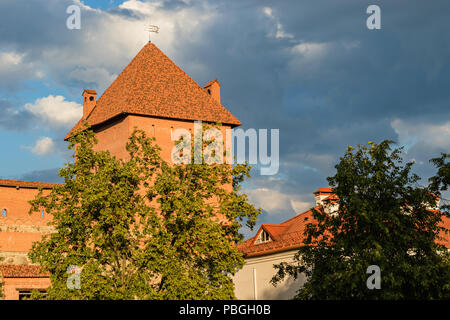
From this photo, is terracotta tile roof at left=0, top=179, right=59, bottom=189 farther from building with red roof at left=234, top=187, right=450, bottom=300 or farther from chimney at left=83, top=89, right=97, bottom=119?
building with red roof at left=234, top=187, right=450, bottom=300

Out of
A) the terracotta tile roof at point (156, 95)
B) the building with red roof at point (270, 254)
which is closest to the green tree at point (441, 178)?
the building with red roof at point (270, 254)

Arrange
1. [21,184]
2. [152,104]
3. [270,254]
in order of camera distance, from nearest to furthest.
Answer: [270,254] → [21,184] → [152,104]

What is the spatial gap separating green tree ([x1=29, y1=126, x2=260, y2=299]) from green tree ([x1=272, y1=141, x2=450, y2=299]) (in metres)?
3.47

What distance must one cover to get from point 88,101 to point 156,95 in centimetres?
656

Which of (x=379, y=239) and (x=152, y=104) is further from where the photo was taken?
(x=152, y=104)

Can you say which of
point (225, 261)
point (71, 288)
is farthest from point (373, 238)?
point (71, 288)

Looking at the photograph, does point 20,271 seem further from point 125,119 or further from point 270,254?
point 270,254

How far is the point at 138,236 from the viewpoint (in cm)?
2056

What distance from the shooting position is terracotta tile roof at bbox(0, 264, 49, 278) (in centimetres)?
3312

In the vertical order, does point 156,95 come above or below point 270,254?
above

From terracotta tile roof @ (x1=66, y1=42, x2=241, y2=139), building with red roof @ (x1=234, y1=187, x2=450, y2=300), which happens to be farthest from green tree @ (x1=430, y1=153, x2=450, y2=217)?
terracotta tile roof @ (x1=66, y1=42, x2=241, y2=139)

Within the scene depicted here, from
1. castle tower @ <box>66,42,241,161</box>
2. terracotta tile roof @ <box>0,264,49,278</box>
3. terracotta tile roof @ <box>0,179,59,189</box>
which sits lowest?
terracotta tile roof @ <box>0,264,49,278</box>

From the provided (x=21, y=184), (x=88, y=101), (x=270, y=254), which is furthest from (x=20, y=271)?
(x=270, y=254)
